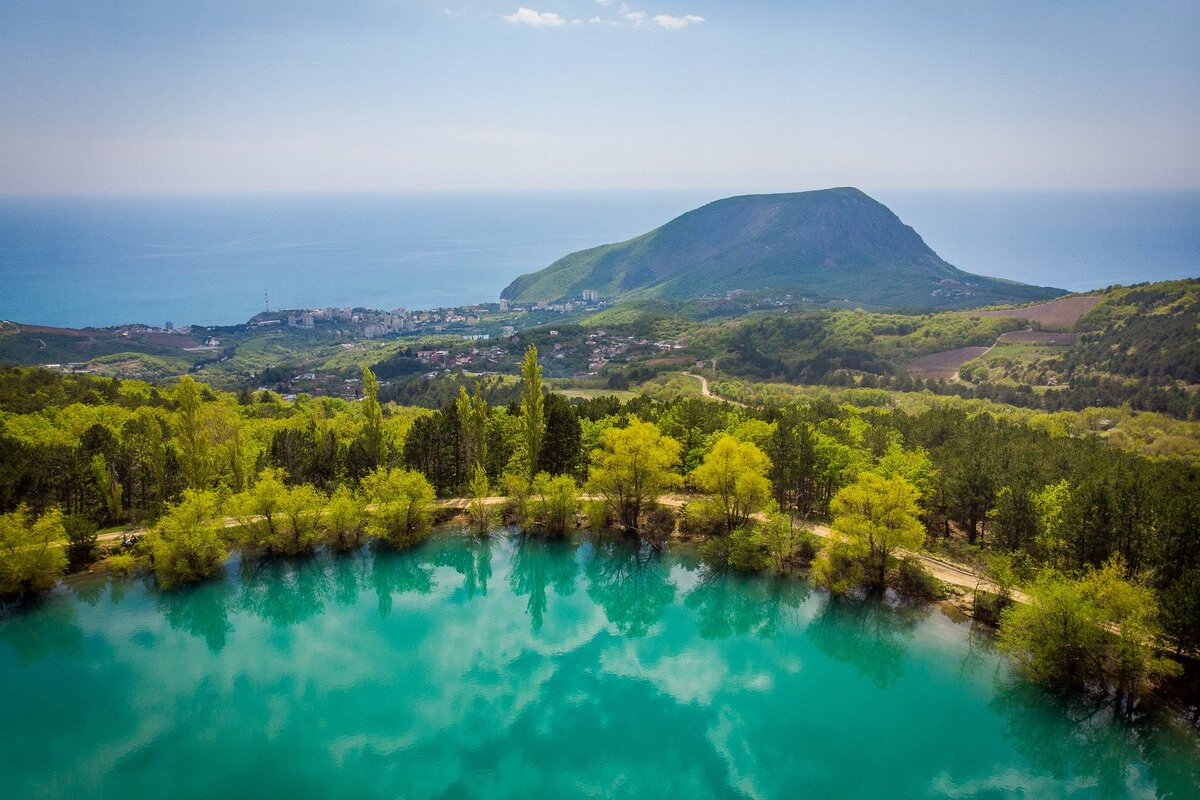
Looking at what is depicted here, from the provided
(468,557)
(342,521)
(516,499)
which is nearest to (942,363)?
(516,499)

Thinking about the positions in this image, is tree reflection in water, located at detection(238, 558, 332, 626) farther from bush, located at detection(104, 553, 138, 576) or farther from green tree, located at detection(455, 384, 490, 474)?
green tree, located at detection(455, 384, 490, 474)

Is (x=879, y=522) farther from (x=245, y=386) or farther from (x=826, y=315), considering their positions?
(x=826, y=315)

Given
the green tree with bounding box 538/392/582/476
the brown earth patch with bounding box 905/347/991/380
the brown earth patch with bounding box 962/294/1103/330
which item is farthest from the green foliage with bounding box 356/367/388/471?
the brown earth patch with bounding box 962/294/1103/330

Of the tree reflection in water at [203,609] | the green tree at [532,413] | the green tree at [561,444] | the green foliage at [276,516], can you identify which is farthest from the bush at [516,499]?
the tree reflection in water at [203,609]

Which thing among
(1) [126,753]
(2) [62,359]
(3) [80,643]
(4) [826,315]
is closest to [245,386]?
(2) [62,359]

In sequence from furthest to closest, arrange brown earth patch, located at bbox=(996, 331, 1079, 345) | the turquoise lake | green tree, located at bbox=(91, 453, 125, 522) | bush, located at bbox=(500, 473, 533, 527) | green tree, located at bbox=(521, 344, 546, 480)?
brown earth patch, located at bbox=(996, 331, 1079, 345), green tree, located at bbox=(521, 344, 546, 480), bush, located at bbox=(500, 473, 533, 527), green tree, located at bbox=(91, 453, 125, 522), the turquoise lake

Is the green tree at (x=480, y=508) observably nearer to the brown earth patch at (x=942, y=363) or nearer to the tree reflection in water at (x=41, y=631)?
the tree reflection in water at (x=41, y=631)
